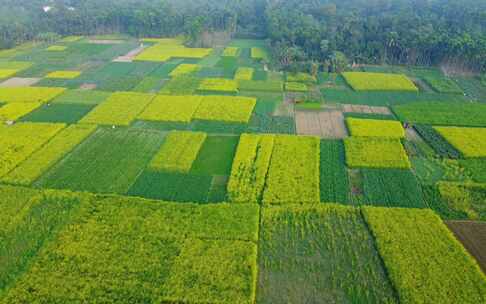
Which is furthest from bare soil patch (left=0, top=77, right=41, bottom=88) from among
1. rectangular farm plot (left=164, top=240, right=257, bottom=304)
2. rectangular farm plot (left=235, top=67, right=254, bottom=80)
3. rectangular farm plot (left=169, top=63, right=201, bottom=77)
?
rectangular farm plot (left=164, top=240, right=257, bottom=304)

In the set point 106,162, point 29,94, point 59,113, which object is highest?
point 29,94

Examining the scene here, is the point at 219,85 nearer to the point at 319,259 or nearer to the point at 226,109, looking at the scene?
the point at 226,109

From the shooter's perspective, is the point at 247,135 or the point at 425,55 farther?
the point at 425,55

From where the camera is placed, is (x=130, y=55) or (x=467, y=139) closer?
(x=467, y=139)

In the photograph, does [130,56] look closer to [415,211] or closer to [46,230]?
[46,230]

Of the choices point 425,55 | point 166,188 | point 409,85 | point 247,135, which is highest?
point 425,55

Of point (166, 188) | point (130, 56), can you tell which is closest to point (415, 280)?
point (166, 188)

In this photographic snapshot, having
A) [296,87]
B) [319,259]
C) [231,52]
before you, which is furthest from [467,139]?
[231,52]

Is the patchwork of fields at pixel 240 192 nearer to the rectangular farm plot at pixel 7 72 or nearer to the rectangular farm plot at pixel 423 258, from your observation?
the rectangular farm plot at pixel 423 258

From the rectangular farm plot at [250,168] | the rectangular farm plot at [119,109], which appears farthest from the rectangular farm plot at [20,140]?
the rectangular farm plot at [250,168]
